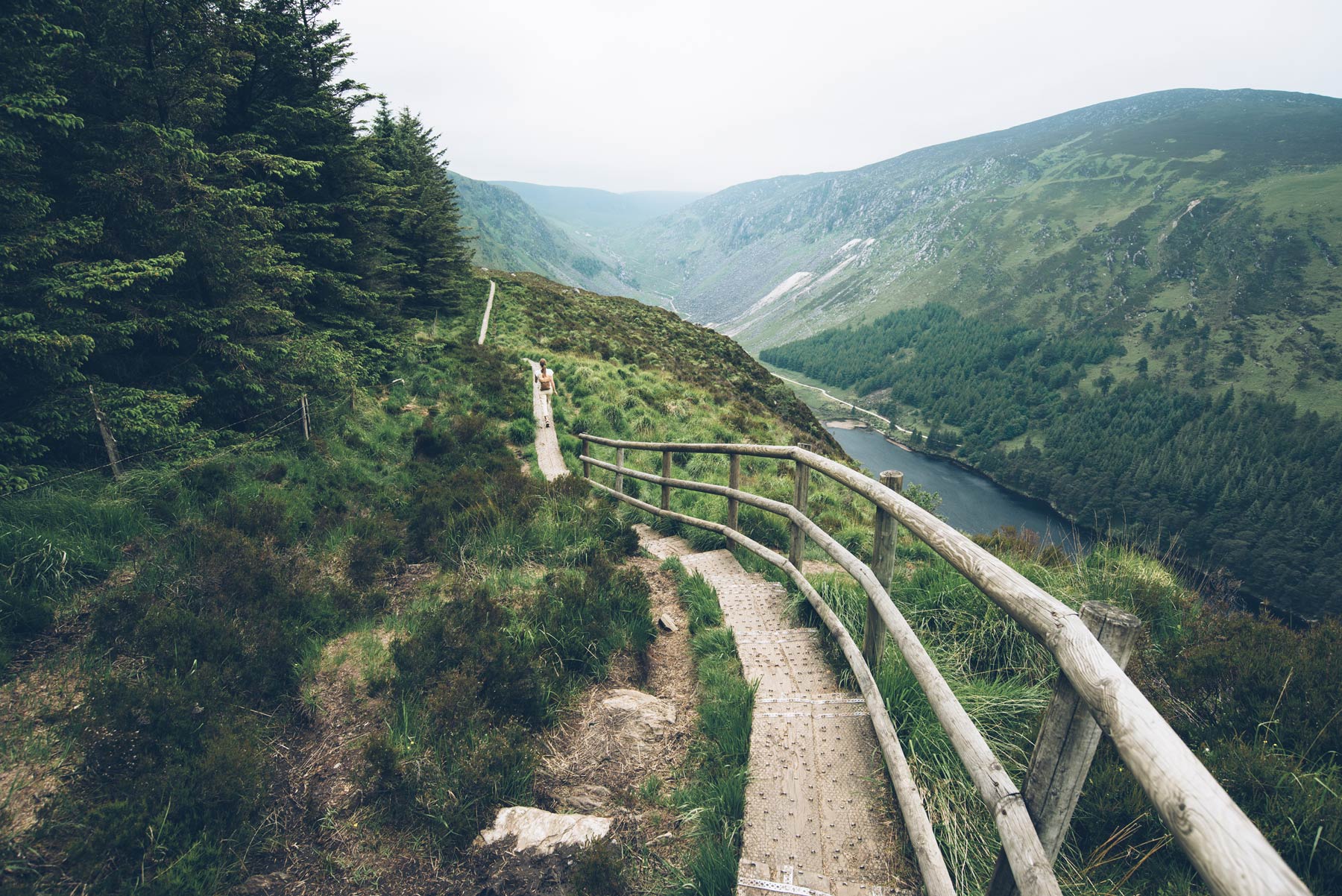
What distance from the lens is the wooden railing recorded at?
1062mm

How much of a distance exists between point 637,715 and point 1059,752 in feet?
9.45

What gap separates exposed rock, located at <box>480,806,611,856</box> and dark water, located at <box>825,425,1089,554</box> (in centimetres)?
6961

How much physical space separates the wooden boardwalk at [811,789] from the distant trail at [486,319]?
60.5ft

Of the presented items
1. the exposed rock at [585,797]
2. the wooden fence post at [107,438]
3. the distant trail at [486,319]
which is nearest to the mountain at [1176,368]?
the distant trail at [486,319]

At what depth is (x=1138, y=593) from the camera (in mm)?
4418

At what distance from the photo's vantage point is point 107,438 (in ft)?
22.0

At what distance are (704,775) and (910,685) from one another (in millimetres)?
1345

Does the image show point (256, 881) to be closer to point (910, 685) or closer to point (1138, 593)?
point (910, 685)

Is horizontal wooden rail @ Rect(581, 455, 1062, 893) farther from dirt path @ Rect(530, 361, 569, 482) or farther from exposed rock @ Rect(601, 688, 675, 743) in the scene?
dirt path @ Rect(530, 361, 569, 482)

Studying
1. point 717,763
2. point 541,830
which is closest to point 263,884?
point 541,830

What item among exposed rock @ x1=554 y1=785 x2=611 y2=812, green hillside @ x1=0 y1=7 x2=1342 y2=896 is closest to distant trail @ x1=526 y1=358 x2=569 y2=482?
green hillside @ x1=0 y1=7 x2=1342 y2=896

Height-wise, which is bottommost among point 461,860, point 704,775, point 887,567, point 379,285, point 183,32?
point 461,860

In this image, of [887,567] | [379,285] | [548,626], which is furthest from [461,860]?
[379,285]

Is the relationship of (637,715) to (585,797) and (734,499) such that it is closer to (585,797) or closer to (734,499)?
(585,797)
